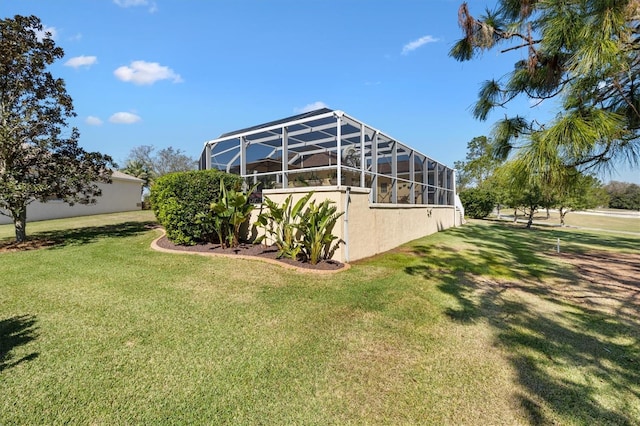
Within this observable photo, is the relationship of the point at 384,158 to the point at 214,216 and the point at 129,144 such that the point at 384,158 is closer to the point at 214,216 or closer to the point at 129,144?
the point at 214,216

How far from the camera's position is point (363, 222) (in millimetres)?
6629

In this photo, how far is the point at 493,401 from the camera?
2074 mm

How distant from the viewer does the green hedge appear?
667 cm

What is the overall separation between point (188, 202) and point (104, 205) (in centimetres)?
1719

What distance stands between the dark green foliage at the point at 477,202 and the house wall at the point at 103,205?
28873mm

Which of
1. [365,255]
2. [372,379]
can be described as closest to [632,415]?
[372,379]

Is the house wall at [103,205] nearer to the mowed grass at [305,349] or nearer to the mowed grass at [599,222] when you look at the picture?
the mowed grass at [305,349]

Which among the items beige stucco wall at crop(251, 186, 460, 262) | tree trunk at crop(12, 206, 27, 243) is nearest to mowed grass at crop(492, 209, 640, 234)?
beige stucco wall at crop(251, 186, 460, 262)

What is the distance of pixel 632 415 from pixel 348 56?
40.3 feet

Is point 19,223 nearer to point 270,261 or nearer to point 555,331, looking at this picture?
point 270,261

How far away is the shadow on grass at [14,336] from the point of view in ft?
7.88

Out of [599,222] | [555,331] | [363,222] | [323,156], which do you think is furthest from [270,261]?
[599,222]

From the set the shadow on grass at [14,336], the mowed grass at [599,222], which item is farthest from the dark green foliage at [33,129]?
the mowed grass at [599,222]

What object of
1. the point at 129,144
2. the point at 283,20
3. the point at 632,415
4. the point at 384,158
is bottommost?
the point at 632,415
